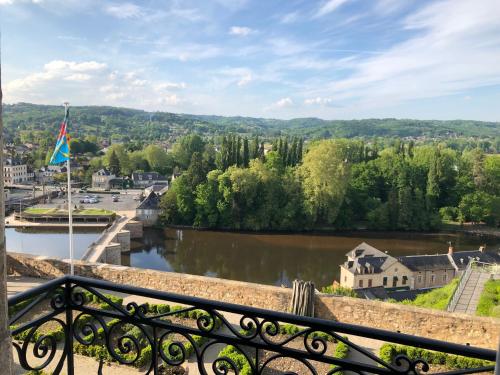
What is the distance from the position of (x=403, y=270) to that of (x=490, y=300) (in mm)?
11187

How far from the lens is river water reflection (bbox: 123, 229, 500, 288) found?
85.9ft

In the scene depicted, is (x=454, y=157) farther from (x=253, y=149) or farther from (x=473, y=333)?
(x=473, y=333)

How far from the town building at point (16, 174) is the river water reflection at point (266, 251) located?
108 ft

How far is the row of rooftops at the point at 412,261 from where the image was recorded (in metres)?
23.0

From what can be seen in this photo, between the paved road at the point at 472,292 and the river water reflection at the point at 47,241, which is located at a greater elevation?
the paved road at the point at 472,292

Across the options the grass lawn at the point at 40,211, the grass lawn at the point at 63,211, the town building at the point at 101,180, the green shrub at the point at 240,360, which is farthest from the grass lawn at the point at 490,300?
the town building at the point at 101,180

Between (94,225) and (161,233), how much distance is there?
5.80 m

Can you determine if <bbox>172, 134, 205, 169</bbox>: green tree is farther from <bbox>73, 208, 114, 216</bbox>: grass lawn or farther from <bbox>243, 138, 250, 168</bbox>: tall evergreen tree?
<bbox>73, 208, 114, 216</bbox>: grass lawn

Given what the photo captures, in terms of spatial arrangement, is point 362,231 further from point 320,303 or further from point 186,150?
point 186,150

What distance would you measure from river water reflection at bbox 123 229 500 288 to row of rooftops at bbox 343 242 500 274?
2.52 m

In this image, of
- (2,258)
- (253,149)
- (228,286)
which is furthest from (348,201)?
(2,258)

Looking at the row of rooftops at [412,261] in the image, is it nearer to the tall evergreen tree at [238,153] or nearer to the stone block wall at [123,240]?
the stone block wall at [123,240]

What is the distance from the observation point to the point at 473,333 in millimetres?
7969

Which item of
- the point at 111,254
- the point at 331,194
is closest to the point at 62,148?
the point at 111,254
